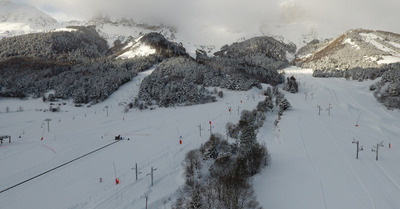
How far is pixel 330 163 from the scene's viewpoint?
41.1 metres

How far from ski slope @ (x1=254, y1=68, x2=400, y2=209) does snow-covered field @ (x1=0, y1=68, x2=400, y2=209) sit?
5.0 inches

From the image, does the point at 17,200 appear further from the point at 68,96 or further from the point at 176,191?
the point at 68,96

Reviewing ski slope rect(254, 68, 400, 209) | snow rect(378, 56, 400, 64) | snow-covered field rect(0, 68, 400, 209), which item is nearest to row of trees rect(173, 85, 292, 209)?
snow-covered field rect(0, 68, 400, 209)

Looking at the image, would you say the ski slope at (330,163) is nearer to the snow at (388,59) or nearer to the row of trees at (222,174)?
the row of trees at (222,174)

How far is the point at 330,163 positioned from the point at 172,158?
84.2 ft

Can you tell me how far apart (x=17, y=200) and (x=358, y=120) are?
81.9 meters

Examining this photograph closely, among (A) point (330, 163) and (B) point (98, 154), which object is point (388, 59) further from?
(B) point (98, 154)

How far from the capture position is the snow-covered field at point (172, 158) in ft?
100

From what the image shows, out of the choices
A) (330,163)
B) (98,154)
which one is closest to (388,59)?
(330,163)

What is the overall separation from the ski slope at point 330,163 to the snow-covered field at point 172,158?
0.42 ft

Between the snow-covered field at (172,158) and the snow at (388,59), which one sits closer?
the snow-covered field at (172,158)

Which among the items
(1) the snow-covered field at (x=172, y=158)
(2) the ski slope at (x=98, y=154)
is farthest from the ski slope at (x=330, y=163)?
(2) the ski slope at (x=98, y=154)

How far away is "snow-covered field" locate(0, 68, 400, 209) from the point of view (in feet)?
100

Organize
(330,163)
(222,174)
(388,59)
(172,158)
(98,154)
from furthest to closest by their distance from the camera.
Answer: (388,59)
(98,154)
(172,158)
(330,163)
(222,174)
